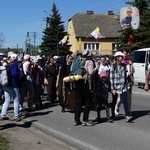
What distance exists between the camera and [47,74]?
50.6ft

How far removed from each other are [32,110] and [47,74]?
256 cm

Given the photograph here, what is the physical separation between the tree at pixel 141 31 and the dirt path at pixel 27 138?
81.8 ft

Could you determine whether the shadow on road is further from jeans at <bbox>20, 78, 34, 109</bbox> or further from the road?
jeans at <bbox>20, 78, 34, 109</bbox>

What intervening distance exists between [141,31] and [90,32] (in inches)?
1477

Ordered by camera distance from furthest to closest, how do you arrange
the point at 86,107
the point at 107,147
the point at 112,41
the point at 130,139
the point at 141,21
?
1. the point at 112,41
2. the point at 141,21
3. the point at 86,107
4. the point at 130,139
5. the point at 107,147

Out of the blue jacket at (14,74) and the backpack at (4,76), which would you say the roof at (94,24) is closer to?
the blue jacket at (14,74)

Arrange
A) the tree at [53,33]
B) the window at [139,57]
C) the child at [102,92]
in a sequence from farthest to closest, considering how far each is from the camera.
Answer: the tree at [53,33], the window at [139,57], the child at [102,92]

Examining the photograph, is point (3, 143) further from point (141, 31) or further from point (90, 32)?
point (90, 32)

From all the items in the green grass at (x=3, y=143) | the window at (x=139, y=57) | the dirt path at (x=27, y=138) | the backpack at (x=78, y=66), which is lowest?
the dirt path at (x=27, y=138)

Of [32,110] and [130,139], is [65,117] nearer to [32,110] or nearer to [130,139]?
[32,110]

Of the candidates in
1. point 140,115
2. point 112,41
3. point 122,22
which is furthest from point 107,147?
point 112,41

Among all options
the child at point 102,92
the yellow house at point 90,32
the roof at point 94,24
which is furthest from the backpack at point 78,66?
the roof at point 94,24

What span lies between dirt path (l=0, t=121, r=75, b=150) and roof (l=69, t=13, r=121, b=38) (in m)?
62.9

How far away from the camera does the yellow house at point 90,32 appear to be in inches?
2874
